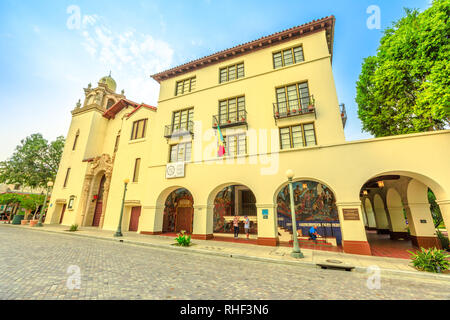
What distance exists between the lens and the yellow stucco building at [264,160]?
1030 centimetres

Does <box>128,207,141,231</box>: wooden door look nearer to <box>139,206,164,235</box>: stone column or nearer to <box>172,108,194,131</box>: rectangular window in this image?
<box>139,206,164,235</box>: stone column

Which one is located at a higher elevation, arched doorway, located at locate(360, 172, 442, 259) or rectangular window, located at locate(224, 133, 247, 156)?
rectangular window, located at locate(224, 133, 247, 156)

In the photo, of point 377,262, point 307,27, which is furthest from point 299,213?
point 307,27

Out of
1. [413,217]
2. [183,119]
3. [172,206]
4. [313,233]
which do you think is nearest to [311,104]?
[313,233]

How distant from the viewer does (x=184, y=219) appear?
18.1 m

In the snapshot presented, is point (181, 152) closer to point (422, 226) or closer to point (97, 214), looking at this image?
point (97, 214)

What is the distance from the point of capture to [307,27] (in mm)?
13852

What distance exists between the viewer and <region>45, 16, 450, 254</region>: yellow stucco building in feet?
33.8

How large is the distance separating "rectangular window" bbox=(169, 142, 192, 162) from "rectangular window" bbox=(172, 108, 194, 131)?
167 centimetres

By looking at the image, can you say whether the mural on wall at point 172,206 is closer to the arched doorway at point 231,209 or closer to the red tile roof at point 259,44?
the arched doorway at point 231,209

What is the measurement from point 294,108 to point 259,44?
22.3 feet

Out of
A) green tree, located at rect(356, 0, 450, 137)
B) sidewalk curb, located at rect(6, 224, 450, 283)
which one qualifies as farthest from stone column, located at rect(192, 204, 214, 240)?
green tree, located at rect(356, 0, 450, 137)

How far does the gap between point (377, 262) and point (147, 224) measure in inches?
609
